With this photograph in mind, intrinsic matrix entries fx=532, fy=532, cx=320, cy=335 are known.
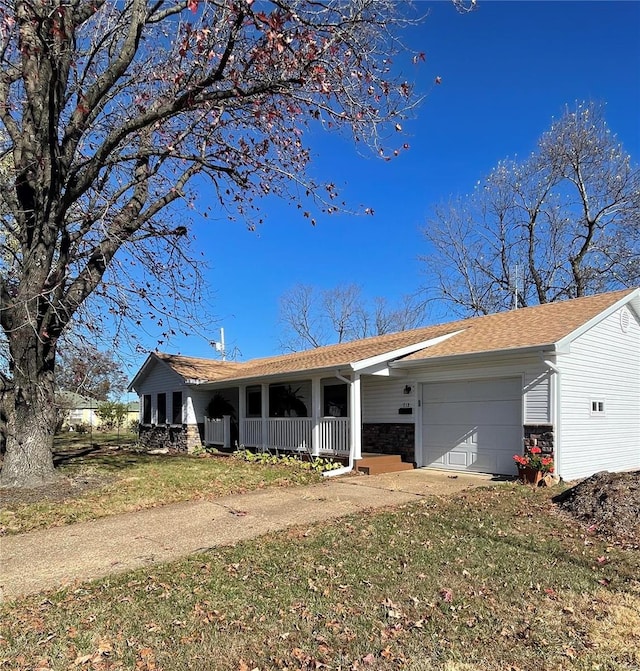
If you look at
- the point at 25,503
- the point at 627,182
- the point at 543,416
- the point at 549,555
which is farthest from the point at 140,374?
the point at 627,182

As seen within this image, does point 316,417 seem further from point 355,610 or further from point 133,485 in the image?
point 355,610

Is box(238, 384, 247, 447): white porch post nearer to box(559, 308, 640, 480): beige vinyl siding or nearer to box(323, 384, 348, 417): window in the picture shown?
box(323, 384, 348, 417): window

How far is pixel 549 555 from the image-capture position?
5.51 meters

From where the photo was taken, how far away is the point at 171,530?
6742 mm

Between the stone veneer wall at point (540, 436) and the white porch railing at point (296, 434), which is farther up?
the stone veneer wall at point (540, 436)

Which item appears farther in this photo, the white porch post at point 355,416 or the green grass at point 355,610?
the white porch post at point 355,416

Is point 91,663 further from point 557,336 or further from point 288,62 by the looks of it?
point 557,336

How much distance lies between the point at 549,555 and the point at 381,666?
9.71 ft

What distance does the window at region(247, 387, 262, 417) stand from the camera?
60.3 ft

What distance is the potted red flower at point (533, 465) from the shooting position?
968cm

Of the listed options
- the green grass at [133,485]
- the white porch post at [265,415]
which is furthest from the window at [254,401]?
the green grass at [133,485]

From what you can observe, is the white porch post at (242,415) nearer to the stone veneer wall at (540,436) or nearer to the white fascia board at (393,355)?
the white fascia board at (393,355)

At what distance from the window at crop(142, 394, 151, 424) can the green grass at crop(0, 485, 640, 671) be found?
58.1 feet

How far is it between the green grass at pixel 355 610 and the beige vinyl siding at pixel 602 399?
4.83 metres
